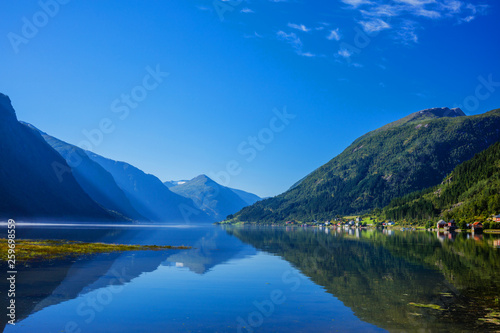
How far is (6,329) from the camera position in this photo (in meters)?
20.4

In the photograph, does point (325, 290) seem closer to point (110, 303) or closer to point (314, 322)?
point (314, 322)

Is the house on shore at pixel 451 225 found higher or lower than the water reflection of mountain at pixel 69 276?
higher

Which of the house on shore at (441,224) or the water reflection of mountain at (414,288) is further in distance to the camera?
the house on shore at (441,224)

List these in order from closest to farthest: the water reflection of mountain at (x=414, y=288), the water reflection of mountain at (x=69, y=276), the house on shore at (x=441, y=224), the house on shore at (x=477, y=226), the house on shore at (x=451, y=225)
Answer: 1. the water reflection of mountain at (x=414, y=288)
2. the water reflection of mountain at (x=69, y=276)
3. the house on shore at (x=477, y=226)
4. the house on shore at (x=451, y=225)
5. the house on shore at (x=441, y=224)

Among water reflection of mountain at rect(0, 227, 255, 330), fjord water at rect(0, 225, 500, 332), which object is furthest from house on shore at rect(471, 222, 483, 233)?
water reflection of mountain at rect(0, 227, 255, 330)

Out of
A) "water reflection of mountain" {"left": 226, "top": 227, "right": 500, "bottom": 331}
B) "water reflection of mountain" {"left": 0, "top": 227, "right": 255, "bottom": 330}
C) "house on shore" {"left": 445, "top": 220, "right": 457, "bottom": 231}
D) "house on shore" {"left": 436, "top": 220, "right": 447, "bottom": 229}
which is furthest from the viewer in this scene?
"house on shore" {"left": 436, "top": 220, "right": 447, "bottom": 229}

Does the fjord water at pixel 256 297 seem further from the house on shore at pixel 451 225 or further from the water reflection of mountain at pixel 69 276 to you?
the house on shore at pixel 451 225

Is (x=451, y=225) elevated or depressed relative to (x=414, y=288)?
elevated

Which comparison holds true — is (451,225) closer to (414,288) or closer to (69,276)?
(414,288)

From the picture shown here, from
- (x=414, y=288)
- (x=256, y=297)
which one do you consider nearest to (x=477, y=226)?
(x=414, y=288)

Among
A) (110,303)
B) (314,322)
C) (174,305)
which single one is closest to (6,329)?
(110,303)

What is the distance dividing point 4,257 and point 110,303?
108ft

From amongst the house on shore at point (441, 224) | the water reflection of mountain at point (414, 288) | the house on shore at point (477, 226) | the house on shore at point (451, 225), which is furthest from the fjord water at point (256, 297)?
the house on shore at point (441, 224)

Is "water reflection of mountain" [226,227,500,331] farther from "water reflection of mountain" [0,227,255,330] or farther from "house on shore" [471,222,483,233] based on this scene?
"house on shore" [471,222,483,233]
